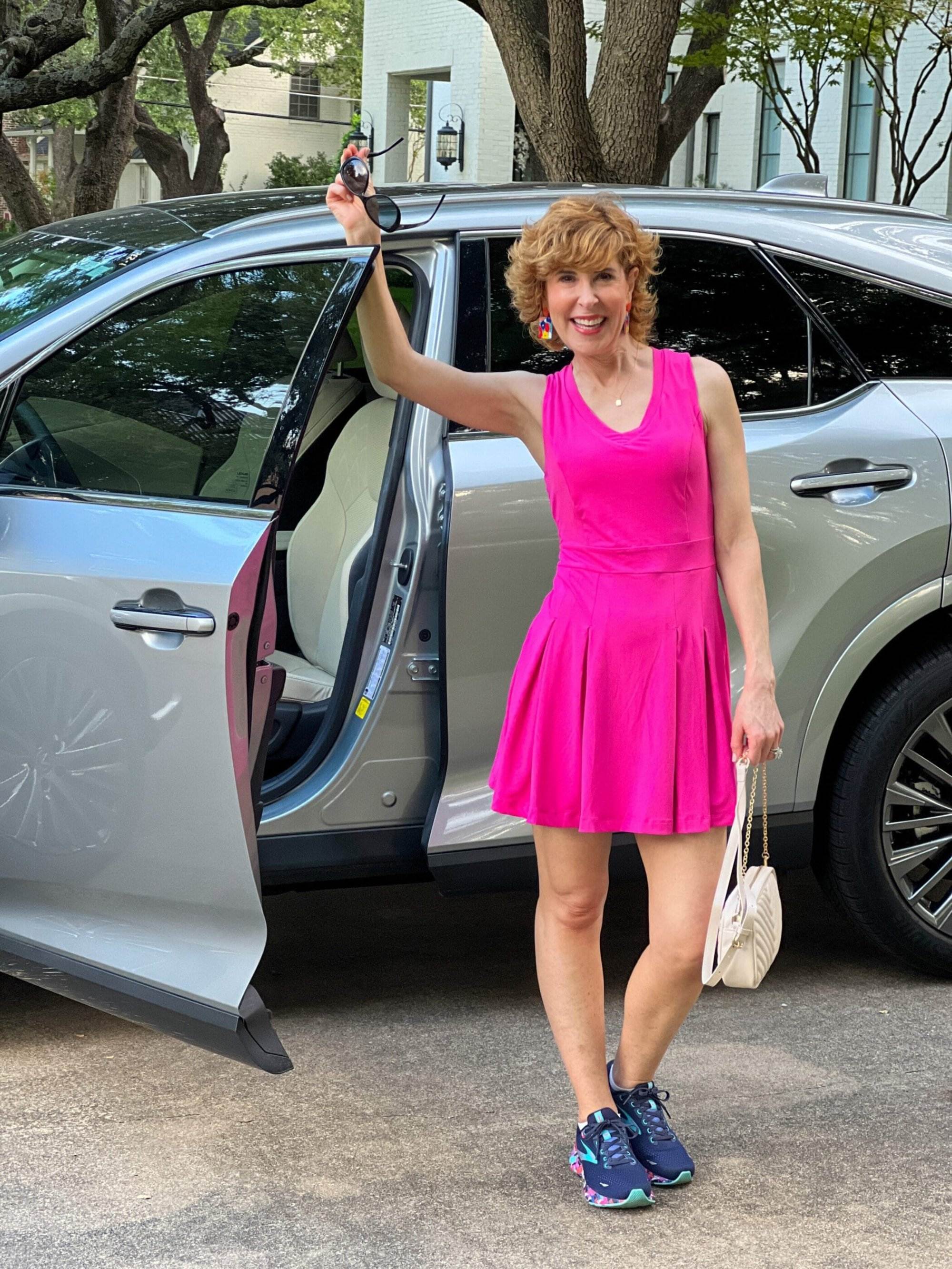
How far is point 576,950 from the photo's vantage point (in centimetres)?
314

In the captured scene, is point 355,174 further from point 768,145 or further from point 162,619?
point 768,145

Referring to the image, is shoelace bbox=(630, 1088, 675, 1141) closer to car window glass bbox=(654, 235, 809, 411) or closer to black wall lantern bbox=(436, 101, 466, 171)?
car window glass bbox=(654, 235, 809, 411)

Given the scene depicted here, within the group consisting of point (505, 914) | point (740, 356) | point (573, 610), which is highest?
point (740, 356)

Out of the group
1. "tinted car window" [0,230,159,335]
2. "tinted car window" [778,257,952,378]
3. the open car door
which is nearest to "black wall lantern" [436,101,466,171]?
"tinted car window" [0,230,159,335]

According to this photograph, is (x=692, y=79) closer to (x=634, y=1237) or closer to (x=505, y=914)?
(x=505, y=914)

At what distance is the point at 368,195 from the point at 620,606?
85 cm

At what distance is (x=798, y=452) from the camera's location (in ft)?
12.1

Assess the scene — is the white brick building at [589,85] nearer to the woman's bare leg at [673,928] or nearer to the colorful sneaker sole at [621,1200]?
the woman's bare leg at [673,928]

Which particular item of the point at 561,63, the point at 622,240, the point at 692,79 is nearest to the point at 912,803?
the point at 622,240

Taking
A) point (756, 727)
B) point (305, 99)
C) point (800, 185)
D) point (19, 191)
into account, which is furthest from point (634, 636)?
point (305, 99)

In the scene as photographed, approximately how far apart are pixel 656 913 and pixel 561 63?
6534 mm

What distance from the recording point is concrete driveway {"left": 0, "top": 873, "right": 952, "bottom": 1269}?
293cm

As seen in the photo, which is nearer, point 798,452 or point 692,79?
point 798,452

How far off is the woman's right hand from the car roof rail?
66.2 inches
